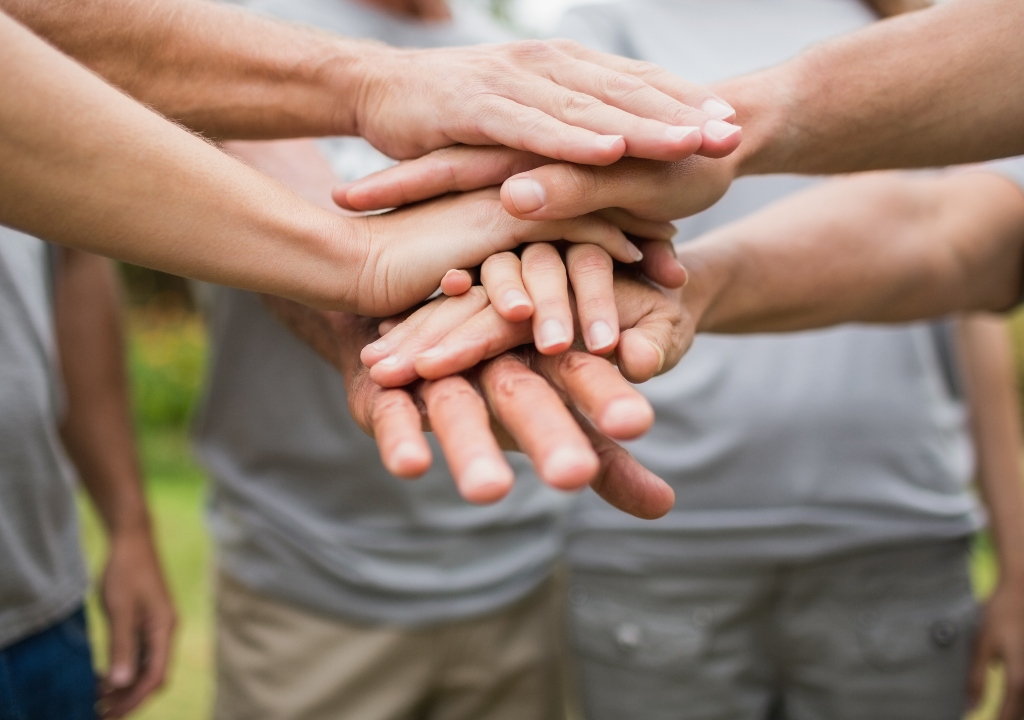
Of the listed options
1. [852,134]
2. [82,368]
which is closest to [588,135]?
[852,134]

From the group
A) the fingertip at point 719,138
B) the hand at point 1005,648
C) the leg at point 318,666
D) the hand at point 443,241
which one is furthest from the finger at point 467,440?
the hand at point 1005,648

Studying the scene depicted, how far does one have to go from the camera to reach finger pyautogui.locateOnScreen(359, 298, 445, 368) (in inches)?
46.3

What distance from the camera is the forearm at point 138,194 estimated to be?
3.10 ft

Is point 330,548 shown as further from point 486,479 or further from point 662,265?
point 486,479

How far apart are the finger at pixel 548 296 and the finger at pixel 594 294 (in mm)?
29

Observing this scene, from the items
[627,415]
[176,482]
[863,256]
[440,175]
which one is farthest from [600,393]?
[176,482]

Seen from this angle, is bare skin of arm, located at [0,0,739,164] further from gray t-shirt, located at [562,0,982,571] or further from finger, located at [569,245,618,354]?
gray t-shirt, located at [562,0,982,571]

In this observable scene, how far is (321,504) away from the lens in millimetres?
1898

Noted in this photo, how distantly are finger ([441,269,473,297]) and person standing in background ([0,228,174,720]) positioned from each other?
2.46 feet

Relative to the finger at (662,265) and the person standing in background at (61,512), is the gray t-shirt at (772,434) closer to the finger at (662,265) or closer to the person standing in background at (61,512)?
the finger at (662,265)

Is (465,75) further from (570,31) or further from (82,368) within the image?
(82,368)

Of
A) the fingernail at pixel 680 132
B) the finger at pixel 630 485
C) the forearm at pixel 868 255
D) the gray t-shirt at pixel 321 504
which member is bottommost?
the gray t-shirt at pixel 321 504

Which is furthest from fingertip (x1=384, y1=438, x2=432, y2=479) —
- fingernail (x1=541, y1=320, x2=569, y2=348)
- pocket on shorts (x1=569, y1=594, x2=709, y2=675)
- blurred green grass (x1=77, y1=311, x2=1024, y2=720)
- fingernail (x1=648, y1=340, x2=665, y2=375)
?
blurred green grass (x1=77, y1=311, x2=1024, y2=720)

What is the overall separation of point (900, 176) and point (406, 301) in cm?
116
